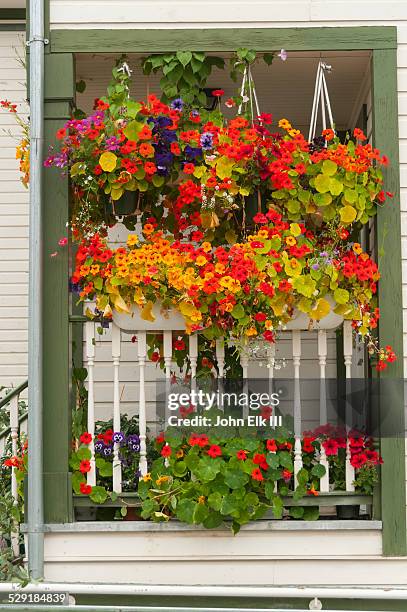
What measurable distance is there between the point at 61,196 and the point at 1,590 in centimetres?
178

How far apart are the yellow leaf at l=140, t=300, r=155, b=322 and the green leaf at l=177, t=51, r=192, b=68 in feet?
3.73

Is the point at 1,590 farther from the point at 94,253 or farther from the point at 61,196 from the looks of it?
the point at 61,196

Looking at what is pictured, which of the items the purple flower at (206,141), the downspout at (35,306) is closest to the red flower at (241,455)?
the downspout at (35,306)

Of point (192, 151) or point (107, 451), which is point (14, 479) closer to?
point (107, 451)

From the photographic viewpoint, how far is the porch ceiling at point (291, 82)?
4.56 metres

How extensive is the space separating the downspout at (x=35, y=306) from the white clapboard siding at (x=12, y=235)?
1.97 meters

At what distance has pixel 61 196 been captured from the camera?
169 inches

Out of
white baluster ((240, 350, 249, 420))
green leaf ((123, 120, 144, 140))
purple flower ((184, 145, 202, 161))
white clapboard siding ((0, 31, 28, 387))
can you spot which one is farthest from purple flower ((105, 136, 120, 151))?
white clapboard siding ((0, 31, 28, 387))

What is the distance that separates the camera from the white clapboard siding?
621 cm

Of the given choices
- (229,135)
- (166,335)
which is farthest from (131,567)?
(229,135)

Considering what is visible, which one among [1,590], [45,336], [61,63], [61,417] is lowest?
[1,590]

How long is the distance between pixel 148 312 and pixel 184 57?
121cm

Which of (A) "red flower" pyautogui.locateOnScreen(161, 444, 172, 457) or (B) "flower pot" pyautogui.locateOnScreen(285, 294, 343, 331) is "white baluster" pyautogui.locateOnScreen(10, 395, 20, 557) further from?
(B) "flower pot" pyautogui.locateOnScreen(285, 294, 343, 331)

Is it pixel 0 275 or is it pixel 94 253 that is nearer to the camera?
pixel 94 253
